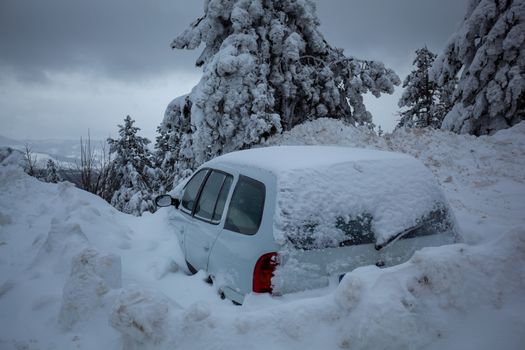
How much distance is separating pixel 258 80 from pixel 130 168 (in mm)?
9729

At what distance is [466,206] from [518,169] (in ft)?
8.08

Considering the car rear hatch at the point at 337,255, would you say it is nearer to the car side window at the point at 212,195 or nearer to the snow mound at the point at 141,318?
the snow mound at the point at 141,318

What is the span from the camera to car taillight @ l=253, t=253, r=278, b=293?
9.41 ft

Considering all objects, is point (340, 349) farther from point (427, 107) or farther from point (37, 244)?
point (427, 107)

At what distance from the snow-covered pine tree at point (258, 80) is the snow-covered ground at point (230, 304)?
19.1 ft

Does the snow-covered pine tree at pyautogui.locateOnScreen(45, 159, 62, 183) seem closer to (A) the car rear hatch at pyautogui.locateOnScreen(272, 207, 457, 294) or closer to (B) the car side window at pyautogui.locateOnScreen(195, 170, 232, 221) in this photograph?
(B) the car side window at pyautogui.locateOnScreen(195, 170, 232, 221)

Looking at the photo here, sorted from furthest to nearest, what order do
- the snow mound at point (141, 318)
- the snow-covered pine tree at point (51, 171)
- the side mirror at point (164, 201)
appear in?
the snow-covered pine tree at point (51, 171) → the side mirror at point (164, 201) → the snow mound at point (141, 318)

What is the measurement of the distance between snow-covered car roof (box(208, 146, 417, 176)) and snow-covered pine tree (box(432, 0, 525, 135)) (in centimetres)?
977

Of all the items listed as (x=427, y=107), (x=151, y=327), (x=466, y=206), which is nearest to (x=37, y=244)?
(x=151, y=327)

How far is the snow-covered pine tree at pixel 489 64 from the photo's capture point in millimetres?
10570

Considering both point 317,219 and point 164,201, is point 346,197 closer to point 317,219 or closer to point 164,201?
point 317,219

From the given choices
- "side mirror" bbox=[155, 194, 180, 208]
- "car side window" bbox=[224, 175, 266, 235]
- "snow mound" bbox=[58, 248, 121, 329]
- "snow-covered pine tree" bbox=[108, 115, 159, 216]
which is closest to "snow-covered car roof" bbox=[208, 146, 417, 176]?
"car side window" bbox=[224, 175, 266, 235]

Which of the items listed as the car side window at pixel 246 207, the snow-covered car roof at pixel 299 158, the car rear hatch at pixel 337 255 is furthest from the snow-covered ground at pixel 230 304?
the snow-covered car roof at pixel 299 158

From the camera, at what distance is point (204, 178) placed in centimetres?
455
